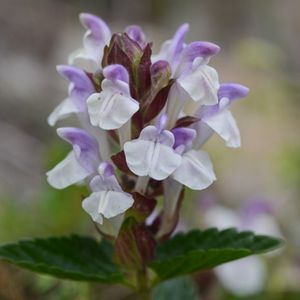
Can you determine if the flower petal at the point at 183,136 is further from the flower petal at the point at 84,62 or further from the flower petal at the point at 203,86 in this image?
the flower petal at the point at 84,62

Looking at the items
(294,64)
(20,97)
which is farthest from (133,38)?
(294,64)

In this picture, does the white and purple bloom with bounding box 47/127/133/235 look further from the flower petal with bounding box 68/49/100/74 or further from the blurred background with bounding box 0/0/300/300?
the blurred background with bounding box 0/0/300/300

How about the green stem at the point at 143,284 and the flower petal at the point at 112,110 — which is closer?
the flower petal at the point at 112,110

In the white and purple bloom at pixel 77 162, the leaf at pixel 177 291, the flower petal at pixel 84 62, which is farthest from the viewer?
the leaf at pixel 177 291

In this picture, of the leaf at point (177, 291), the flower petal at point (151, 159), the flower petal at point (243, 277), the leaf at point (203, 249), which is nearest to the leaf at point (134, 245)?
the leaf at point (203, 249)

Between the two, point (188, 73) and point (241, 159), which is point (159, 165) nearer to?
point (188, 73)

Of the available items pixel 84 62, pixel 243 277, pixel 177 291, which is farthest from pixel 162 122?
pixel 243 277
